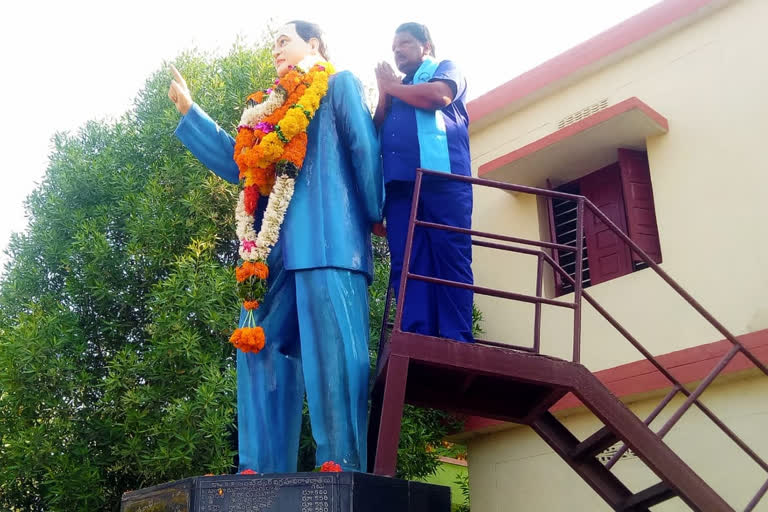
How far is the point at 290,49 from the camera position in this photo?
4.71 m

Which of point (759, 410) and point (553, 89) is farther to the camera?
point (553, 89)

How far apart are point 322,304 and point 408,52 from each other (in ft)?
4.94

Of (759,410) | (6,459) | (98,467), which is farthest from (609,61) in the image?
(6,459)

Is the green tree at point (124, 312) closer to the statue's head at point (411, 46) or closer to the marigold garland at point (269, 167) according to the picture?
the marigold garland at point (269, 167)

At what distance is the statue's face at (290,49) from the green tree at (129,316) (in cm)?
313

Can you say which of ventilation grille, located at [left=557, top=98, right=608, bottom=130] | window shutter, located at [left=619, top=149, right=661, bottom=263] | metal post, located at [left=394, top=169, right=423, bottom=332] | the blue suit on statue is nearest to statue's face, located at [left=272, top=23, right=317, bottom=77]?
the blue suit on statue

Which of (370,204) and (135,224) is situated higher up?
(135,224)

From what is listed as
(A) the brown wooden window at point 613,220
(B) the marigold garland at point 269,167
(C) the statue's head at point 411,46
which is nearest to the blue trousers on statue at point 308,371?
(B) the marigold garland at point 269,167

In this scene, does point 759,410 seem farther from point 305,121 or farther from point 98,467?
point 98,467

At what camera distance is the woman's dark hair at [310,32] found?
187 inches

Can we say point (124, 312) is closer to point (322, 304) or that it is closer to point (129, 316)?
point (129, 316)

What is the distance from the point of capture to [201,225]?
8.18 m

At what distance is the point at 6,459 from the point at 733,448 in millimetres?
5976

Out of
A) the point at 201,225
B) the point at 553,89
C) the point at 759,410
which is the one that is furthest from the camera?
the point at 553,89
